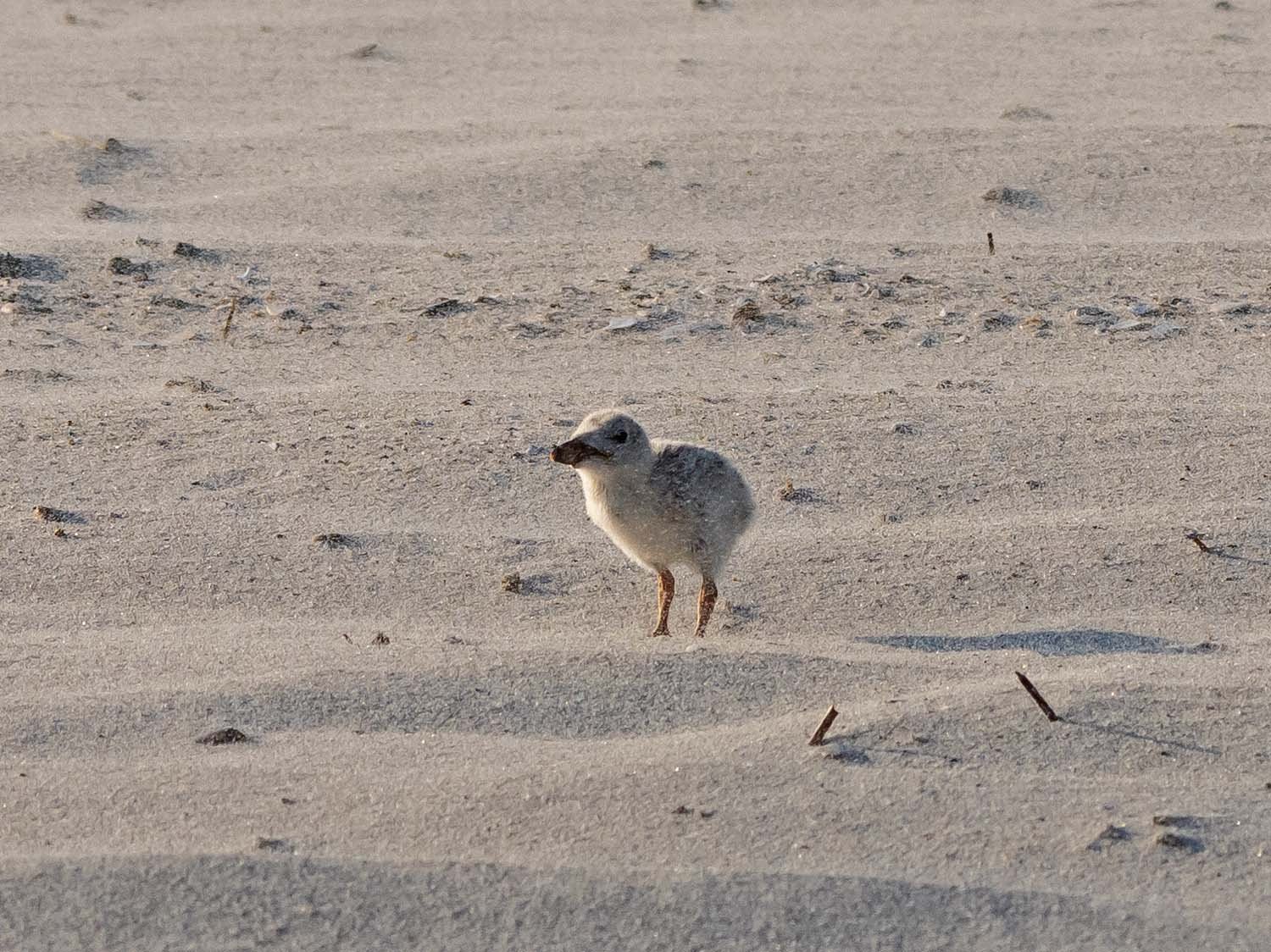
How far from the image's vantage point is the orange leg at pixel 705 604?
508 cm

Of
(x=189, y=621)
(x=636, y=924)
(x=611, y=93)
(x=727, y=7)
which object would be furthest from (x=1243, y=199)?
(x=636, y=924)

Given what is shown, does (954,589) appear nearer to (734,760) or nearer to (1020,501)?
(1020,501)

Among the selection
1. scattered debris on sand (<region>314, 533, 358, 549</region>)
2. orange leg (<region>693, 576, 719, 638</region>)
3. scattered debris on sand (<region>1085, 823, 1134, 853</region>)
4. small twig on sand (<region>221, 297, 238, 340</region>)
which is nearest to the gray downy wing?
orange leg (<region>693, 576, 719, 638</region>)

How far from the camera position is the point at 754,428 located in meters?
6.29

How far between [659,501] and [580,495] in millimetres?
732

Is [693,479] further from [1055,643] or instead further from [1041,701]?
[1041,701]

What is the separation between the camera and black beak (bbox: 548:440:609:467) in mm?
4988

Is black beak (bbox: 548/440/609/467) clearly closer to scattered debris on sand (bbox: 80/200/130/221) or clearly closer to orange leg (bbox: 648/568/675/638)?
orange leg (bbox: 648/568/675/638)

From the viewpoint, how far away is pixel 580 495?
230 inches

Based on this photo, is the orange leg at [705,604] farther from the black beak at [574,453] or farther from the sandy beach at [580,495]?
the black beak at [574,453]

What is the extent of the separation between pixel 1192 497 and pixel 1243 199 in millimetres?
3798

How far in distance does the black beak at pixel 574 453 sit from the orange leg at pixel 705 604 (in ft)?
1.51

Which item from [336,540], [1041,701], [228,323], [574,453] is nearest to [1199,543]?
[1041,701]

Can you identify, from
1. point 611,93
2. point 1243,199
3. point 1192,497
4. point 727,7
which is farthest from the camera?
point 727,7
